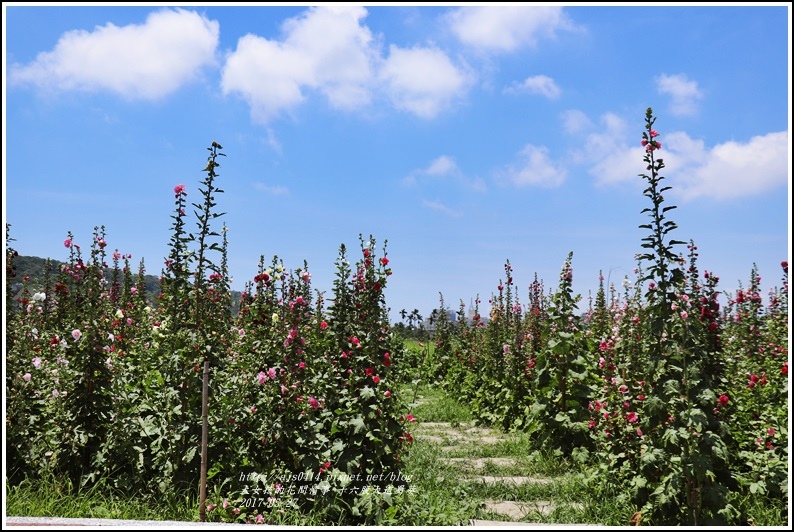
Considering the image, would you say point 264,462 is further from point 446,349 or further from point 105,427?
point 446,349

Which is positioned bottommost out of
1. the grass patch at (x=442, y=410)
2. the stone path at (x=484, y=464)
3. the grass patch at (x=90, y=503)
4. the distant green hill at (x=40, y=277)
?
the stone path at (x=484, y=464)

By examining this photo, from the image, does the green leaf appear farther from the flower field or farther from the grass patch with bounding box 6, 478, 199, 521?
the grass patch with bounding box 6, 478, 199, 521

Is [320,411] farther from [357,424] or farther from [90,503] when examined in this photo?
[90,503]

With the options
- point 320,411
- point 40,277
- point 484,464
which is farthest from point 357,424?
point 40,277

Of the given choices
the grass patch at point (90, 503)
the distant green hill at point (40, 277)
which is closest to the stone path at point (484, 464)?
the grass patch at point (90, 503)

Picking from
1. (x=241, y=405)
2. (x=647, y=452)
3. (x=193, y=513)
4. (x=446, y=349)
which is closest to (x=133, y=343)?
(x=241, y=405)

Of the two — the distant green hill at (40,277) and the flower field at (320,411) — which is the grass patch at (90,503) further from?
the distant green hill at (40,277)

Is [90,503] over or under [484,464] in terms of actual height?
over

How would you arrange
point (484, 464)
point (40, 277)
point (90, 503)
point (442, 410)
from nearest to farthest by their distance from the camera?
point (90, 503) < point (484, 464) < point (40, 277) < point (442, 410)

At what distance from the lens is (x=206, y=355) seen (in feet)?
15.3

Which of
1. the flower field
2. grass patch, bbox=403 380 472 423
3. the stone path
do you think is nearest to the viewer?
the flower field

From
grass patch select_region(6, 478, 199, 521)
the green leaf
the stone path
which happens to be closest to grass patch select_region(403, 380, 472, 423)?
the stone path

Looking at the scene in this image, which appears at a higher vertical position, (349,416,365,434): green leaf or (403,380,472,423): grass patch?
(349,416,365,434): green leaf

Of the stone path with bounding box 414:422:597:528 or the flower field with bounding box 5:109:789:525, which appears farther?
the stone path with bounding box 414:422:597:528
